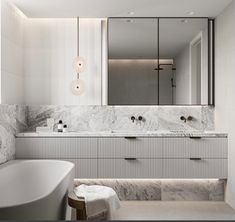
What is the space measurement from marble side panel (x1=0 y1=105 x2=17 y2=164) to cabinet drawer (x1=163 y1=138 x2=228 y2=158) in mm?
1843

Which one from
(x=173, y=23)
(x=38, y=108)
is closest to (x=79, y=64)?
(x=38, y=108)

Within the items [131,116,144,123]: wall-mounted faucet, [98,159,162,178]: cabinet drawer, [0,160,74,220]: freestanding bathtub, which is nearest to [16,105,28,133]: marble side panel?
[0,160,74,220]: freestanding bathtub

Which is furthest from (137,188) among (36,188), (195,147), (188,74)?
(188,74)

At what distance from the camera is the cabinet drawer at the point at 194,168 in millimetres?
4027

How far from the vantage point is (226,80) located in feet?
13.1

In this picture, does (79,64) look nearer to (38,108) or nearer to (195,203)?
(38,108)

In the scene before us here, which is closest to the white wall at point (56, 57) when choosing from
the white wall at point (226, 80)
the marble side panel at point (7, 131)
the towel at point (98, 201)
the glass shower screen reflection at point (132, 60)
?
the glass shower screen reflection at point (132, 60)

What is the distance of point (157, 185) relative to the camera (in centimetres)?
423

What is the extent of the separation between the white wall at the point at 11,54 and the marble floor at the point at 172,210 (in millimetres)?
1923

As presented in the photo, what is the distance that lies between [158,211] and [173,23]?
8.14 ft

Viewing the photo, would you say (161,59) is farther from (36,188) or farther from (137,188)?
(36,188)

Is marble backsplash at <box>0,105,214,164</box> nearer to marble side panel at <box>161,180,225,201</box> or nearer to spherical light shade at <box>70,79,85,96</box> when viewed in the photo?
spherical light shade at <box>70,79,85,96</box>

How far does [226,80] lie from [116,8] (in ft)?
5.30

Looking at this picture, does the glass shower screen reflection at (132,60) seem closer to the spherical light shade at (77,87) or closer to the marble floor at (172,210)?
the spherical light shade at (77,87)
